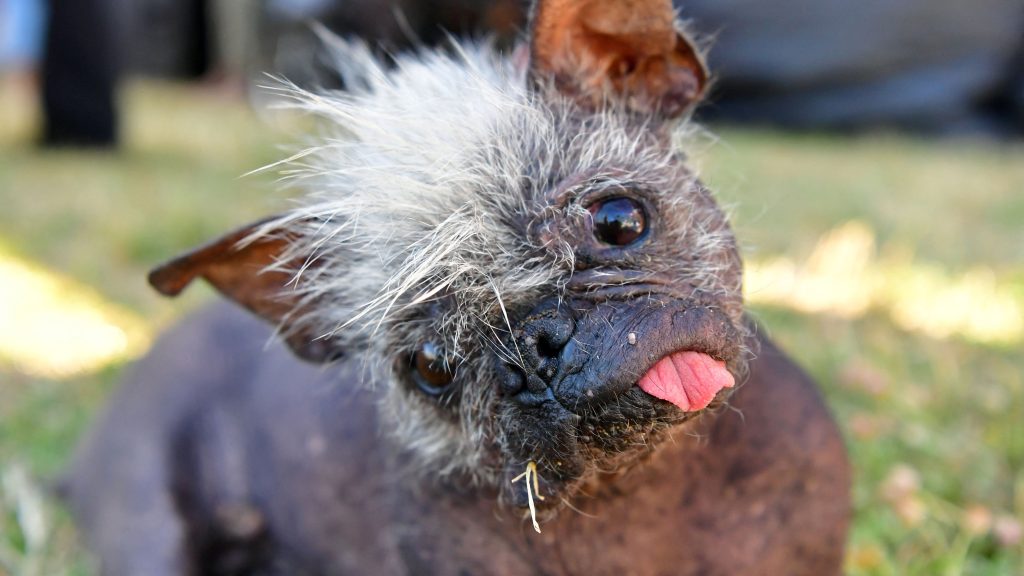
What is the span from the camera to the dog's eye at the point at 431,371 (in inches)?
56.8

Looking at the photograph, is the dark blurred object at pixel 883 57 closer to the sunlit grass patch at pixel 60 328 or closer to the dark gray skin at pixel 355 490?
the sunlit grass patch at pixel 60 328

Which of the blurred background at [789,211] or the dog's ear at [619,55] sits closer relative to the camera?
the dog's ear at [619,55]

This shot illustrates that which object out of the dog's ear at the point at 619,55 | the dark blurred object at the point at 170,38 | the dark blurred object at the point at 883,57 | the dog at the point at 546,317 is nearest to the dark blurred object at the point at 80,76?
the dark blurred object at the point at 883,57

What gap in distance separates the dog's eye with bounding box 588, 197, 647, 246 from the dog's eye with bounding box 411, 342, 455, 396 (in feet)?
0.95

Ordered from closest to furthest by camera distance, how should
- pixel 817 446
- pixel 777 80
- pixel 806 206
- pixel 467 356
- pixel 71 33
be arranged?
1. pixel 467 356
2. pixel 817 446
3. pixel 806 206
4. pixel 71 33
5. pixel 777 80

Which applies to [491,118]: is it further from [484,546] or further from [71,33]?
[71,33]

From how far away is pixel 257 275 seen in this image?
5.53ft

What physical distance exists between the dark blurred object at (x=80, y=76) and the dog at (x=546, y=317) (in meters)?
4.89

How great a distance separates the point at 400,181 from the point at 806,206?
3.74 m

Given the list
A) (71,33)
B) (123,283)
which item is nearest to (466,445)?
(123,283)

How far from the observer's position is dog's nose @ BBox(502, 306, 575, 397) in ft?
4.20

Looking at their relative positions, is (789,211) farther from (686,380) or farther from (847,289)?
(686,380)

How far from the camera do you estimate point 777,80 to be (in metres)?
7.04

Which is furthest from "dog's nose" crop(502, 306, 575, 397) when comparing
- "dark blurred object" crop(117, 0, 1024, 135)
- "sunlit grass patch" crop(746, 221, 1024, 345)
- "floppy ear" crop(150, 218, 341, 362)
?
"dark blurred object" crop(117, 0, 1024, 135)
